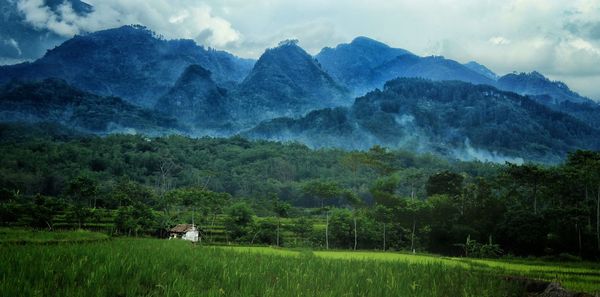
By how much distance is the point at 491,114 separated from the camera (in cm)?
13425

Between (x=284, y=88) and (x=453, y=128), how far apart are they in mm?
57156

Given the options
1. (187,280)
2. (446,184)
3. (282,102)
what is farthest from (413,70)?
(187,280)

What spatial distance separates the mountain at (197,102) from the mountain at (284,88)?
19.3ft

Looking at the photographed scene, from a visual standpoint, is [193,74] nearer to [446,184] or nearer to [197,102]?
[197,102]

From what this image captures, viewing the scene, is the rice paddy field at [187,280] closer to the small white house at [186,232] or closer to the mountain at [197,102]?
the small white house at [186,232]

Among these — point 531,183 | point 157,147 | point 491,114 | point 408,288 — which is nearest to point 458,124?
point 491,114

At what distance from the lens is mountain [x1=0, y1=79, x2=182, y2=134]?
403ft

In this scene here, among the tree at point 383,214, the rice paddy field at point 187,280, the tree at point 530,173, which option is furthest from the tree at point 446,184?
the rice paddy field at point 187,280

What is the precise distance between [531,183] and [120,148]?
66117mm

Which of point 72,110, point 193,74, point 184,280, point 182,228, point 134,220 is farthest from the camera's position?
point 193,74

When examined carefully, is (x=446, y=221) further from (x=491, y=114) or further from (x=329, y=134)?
(x=491, y=114)

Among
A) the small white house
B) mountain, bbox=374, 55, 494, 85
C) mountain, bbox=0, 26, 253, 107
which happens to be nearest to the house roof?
the small white house

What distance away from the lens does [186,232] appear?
102 ft

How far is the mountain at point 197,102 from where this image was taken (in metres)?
155
